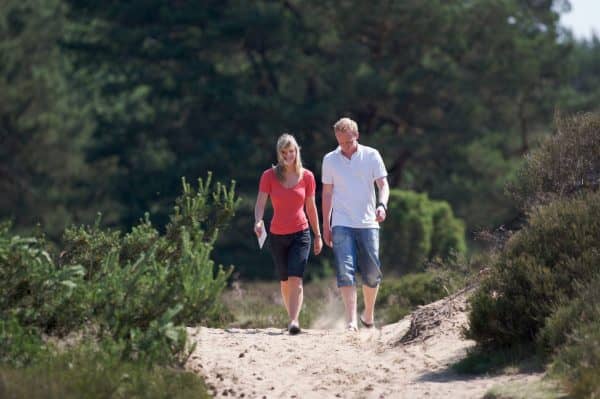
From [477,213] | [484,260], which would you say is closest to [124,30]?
[477,213]

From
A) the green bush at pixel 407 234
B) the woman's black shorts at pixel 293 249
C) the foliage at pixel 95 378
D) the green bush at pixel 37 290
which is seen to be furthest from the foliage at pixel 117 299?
the green bush at pixel 407 234

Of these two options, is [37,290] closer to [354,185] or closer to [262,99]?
[354,185]

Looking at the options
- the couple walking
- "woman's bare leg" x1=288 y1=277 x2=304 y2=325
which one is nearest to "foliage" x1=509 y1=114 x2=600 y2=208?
the couple walking

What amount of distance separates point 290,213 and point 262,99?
64.9 feet

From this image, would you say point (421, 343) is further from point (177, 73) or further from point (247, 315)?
point (177, 73)

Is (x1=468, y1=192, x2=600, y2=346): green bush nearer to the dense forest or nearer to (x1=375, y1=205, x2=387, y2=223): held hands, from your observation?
(x1=375, y1=205, x2=387, y2=223): held hands

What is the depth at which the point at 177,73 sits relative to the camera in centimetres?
3175

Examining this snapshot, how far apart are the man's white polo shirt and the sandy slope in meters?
0.97

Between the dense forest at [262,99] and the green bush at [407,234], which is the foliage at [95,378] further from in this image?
the dense forest at [262,99]

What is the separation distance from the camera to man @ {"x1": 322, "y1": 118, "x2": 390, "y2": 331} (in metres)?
10.5

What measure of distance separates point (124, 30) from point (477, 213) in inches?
407

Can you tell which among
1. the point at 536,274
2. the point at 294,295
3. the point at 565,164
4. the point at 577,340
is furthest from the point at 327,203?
the point at 577,340

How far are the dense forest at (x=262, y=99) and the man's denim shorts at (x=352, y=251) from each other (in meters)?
19.0

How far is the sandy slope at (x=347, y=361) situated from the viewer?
8414mm
